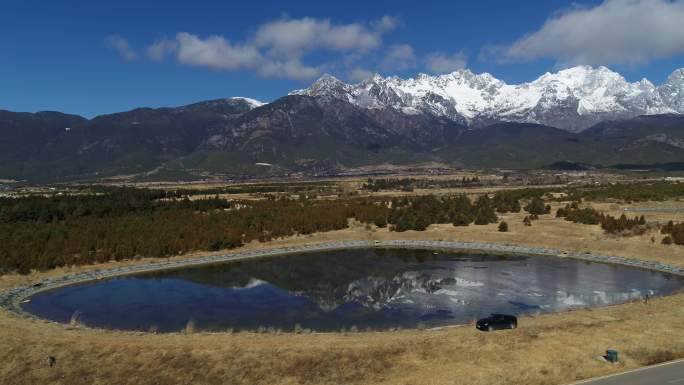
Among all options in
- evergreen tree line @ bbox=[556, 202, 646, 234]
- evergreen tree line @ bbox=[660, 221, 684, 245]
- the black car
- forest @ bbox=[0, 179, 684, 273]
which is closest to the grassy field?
the black car

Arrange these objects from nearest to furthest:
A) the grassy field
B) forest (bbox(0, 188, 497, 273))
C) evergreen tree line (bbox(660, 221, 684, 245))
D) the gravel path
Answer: the grassy field < the gravel path < evergreen tree line (bbox(660, 221, 684, 245)) < forest (bbox(0, 188, 497, 273))

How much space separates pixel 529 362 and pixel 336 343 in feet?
47.4

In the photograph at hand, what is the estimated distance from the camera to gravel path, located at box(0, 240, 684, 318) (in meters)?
65.9

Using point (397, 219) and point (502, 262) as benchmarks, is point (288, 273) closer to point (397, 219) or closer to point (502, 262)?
point (502, 262)

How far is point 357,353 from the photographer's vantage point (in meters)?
38.0

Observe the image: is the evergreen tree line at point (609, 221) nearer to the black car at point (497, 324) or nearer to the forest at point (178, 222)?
the forest at point (178, 222)

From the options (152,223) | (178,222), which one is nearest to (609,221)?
(178,222)

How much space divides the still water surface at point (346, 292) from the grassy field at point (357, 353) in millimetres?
7683

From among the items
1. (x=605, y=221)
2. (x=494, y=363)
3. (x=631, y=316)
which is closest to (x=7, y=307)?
(x=494, y=363)

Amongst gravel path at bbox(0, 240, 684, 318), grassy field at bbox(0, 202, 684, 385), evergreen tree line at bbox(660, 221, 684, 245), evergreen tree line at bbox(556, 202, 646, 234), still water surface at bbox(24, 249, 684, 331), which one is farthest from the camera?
evergreen tree line at bbox(556, 202, 646, 234)

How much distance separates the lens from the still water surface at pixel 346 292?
2126 inches

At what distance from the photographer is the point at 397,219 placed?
117 m

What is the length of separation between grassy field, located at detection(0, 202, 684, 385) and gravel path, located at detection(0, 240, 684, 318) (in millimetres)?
16884

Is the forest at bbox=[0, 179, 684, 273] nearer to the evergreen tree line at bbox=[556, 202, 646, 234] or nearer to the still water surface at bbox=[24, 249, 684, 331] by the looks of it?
the evergreen tree line at bbox=[556, 202, 646, 234]
